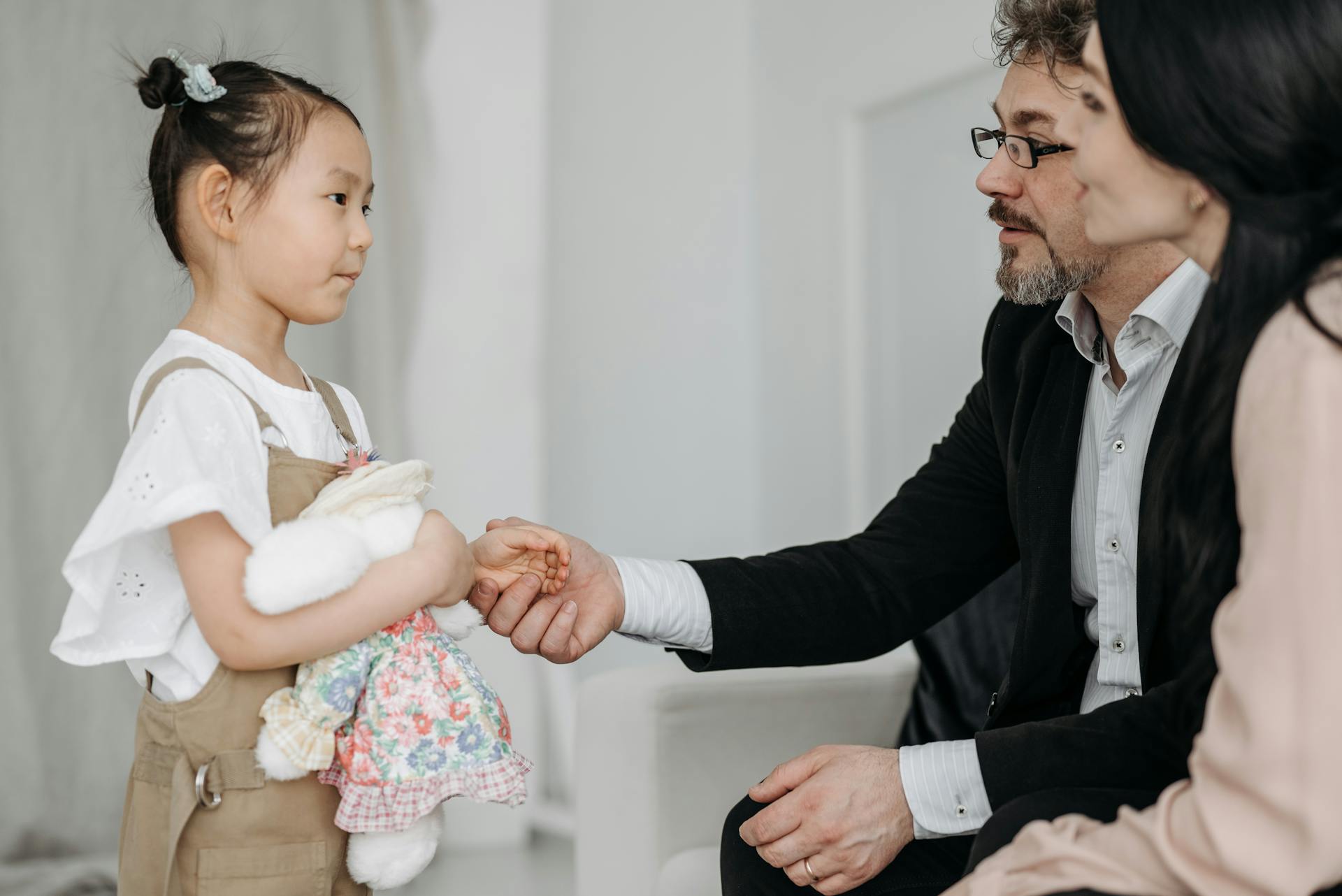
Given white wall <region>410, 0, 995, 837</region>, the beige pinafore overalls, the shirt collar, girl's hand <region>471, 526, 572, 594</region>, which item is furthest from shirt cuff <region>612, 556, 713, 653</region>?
white wall <region>410, 0, 995, 837</region>

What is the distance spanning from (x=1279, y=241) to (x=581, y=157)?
2.59m

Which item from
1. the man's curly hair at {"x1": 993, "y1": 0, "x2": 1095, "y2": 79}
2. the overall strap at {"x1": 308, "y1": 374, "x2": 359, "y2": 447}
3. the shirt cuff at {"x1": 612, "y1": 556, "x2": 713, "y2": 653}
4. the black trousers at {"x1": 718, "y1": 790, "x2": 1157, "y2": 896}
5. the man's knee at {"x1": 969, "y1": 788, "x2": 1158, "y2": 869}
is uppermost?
the man's curly hair at {"x1": 993, "y1": 0, "x2": 1095, "y2": 79}

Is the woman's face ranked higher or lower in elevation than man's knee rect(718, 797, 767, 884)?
higher

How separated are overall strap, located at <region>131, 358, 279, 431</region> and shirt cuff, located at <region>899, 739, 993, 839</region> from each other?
0.70m

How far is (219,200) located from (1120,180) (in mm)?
792

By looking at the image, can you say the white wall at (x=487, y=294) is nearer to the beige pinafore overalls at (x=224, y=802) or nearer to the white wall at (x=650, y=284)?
the white wall at (x=650, y=284)

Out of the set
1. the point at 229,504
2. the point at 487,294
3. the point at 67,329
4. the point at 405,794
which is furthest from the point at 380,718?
the point at 487,294

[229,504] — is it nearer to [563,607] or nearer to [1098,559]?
[563,607]

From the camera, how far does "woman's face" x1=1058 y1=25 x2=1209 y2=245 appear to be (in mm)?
919

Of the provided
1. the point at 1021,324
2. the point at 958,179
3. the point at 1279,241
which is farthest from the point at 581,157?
the point at 1279,241

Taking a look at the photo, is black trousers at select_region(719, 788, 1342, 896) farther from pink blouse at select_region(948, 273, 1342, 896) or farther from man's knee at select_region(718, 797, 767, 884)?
pink blouse at select_region(948, 273, 1342, 896)

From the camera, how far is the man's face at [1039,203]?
1.46 m

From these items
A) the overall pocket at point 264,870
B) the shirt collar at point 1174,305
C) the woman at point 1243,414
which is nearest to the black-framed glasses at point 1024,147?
the shirt collar at point 1174,305

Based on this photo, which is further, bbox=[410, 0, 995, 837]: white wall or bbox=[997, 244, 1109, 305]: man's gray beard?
bbox=[410, 0, 995, 837]: white wall
